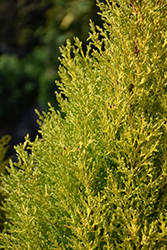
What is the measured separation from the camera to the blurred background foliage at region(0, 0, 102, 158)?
45.2ft

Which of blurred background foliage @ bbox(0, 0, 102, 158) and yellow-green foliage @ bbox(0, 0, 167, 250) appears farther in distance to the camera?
blurred background foliage @ bbox(0, 0, 102, 158)

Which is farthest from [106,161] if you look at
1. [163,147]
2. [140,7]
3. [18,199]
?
[140,7]

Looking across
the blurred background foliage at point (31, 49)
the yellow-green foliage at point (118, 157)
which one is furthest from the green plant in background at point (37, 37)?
the yellow-green foliage at point (118, 157)

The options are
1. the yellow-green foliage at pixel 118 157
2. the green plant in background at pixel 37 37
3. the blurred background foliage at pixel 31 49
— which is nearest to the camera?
the yellow-green foliage at pixel 118 157

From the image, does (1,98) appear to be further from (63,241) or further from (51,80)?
(63,241)

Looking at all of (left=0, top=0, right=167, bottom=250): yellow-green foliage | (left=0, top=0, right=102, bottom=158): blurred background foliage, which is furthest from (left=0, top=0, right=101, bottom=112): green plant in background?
(left=0, top=0, right=167, bottom=250): yellow-green foliage

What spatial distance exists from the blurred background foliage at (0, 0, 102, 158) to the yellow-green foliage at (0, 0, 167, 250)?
10.0 meters

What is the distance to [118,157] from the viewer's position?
2.75 meters

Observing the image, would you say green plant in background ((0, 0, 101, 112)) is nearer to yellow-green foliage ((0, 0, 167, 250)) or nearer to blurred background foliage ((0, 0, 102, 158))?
blurred background foliage ((0, 0, 102, 158))

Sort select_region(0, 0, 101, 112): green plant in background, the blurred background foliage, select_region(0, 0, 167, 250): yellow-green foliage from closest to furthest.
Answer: select_region(0, 0, 167, 250): yellow-green foliage < select_region(0, 0, 101, 112): green plant in background < the blurred background foliage

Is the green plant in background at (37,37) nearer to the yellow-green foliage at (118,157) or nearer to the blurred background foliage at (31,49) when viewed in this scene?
the blurred background foliage at (31,49)

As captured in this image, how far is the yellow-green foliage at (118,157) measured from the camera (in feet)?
8.90

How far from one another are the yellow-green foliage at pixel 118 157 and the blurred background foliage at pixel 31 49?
32.9 feet

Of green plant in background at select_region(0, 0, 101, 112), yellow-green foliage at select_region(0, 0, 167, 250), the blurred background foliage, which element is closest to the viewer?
yellow-green foliage at select_region(0, 0, 167, 250)
